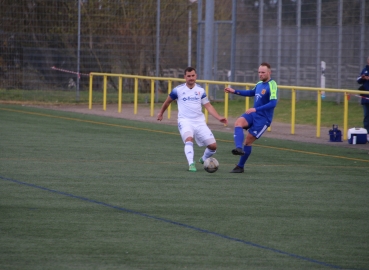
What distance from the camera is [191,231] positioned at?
768 cm

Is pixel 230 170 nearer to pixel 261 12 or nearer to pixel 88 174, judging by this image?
pixel 88 174

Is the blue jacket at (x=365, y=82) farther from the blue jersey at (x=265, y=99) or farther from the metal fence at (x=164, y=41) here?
the metal fence at (x=164, y=41)

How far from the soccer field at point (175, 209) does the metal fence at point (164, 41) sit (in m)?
10.5

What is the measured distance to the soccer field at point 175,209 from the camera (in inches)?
263

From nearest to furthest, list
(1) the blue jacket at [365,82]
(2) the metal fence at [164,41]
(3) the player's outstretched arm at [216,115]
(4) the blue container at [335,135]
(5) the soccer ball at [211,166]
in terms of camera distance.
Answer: (5) the soccer ball at [211,166] → (3) the player's outstretched arm at [216,115] → (1) the blue jacket at [365,82] → (4) the blue container at [335,135] → (2) the metal fence at [164,41]

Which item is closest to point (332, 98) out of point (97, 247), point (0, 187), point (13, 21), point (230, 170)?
point (13, 21)

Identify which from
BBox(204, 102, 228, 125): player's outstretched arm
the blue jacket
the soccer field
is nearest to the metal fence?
the blue jacket

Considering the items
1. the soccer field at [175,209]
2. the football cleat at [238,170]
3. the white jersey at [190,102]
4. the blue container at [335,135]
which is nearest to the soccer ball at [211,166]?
the soccer field at [175,209]

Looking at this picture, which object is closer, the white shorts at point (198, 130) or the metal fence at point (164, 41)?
the white shorts at point (198, 130)

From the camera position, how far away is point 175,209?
8852 mm

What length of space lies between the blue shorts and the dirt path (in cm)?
488

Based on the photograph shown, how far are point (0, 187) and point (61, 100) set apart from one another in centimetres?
1871

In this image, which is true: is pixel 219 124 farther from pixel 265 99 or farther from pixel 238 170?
pixel 238 170

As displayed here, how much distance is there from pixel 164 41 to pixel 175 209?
71.4ft
